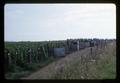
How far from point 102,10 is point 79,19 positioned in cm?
22

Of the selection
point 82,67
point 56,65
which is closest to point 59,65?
point 56,65

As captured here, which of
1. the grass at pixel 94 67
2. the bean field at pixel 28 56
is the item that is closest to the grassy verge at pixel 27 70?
the bean field at pixel 28 56

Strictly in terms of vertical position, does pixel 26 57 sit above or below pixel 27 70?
above

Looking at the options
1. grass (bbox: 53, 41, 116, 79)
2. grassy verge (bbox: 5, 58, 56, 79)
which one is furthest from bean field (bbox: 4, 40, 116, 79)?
grass (bbox: 53, 41, 116, 79)

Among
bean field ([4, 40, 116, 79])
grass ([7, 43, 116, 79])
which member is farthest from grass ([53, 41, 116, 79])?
bean field ([4, 40, 116, 79])

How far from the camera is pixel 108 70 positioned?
1.42 m

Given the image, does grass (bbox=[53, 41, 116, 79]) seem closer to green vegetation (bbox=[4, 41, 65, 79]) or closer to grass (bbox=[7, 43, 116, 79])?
grass (bbox=[7, 43, 116, 79])

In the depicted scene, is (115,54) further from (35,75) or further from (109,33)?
(35,75)

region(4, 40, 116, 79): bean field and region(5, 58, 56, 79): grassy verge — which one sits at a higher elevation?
region(4, 40, 116, 79): bean field

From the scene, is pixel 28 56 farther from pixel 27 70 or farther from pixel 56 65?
pixel 56 65

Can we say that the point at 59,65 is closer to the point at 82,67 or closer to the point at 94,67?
the point at 82,67

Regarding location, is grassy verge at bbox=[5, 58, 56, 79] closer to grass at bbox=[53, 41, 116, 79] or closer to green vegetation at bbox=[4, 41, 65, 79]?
green vegetation at bbox=[4, 41, 65, 79]

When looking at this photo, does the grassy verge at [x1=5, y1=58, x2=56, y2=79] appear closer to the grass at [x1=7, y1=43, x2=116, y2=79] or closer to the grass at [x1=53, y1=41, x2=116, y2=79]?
the grass at [x1=7, y1=43, x2=116, y2=79]

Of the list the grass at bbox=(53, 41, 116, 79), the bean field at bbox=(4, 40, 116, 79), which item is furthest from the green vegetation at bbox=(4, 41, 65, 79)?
the grass at bbox=(53, 41, 116, 79)
